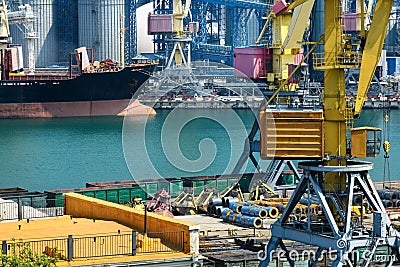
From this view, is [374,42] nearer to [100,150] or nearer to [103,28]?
[100,150]

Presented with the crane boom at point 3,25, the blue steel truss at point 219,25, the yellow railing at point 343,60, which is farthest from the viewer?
the blue steel truss at point 219,25

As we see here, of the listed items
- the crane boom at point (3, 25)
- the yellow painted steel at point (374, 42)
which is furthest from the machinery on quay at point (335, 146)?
the crane boom at point (3, 25)

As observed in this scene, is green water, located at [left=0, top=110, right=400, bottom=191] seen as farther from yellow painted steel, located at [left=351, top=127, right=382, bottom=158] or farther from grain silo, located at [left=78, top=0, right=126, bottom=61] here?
yellow painted steel, located at [left=351, top=127, right=382, bottom=158]

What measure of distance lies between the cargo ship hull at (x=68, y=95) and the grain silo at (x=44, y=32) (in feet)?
59.2

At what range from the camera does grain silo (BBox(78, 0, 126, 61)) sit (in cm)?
11150

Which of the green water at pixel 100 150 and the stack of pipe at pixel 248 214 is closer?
the stack of pipe at pixel 248 214

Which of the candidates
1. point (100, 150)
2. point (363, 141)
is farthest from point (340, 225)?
point (100, 150)

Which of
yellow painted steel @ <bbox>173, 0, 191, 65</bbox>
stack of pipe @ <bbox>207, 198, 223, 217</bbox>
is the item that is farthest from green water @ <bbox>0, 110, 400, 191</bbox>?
yellow painted steel @ <bbox>173, 0, 191, 65</bbox>

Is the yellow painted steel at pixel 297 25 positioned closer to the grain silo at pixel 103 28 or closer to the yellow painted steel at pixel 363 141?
the yellow painted steel at pixel 363 141

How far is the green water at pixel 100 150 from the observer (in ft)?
169

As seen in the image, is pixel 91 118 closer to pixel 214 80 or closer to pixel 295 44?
pixel 214 80

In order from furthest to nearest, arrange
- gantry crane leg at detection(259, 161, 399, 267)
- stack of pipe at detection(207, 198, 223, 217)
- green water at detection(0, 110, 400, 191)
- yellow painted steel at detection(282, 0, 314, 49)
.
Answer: green water at detection(0, 110, 400, 191) < yellow painted steel at detection(282, 0, 314, 49) < stack of pipe at detection(207, 198, 223, 217) < gantry crane leg at detection(259, 161, 399, 267)

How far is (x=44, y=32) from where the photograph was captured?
11375 cm

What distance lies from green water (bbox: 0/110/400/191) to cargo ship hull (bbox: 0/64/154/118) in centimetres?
182
